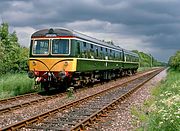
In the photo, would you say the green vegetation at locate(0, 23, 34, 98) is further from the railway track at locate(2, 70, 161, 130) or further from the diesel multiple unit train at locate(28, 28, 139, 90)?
the railway track at locate(2, 70, 161, 130)

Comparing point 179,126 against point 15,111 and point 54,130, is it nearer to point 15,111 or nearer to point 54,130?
point 54,130

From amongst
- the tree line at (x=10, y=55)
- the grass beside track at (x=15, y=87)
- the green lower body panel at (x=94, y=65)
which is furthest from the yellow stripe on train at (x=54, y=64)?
the tree line at (x=10, y=55)

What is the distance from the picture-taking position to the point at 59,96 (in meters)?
18.2

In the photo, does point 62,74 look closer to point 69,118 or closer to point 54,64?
point 54,64

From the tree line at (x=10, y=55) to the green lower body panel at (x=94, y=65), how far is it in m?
7.74

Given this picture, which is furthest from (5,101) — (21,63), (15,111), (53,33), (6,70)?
(21,63)

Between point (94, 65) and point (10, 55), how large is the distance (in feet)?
57.7

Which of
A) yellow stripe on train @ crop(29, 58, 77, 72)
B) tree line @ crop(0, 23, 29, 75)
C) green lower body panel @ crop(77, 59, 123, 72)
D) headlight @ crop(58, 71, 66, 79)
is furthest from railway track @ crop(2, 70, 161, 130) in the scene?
tree line @ crop(0, 23, 29, 75)

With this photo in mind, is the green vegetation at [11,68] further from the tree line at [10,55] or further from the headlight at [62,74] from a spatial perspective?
the headlight at [62,74]

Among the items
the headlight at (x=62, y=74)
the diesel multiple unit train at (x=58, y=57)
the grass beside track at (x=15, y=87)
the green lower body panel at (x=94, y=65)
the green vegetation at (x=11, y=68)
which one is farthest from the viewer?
the green lower body panel at (x=94, y=65)

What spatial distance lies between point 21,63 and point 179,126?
95.9 feet

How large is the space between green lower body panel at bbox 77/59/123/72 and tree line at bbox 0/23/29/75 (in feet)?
25.4

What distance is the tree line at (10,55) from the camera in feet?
107

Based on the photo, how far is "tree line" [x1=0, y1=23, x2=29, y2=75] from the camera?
32656 mm
